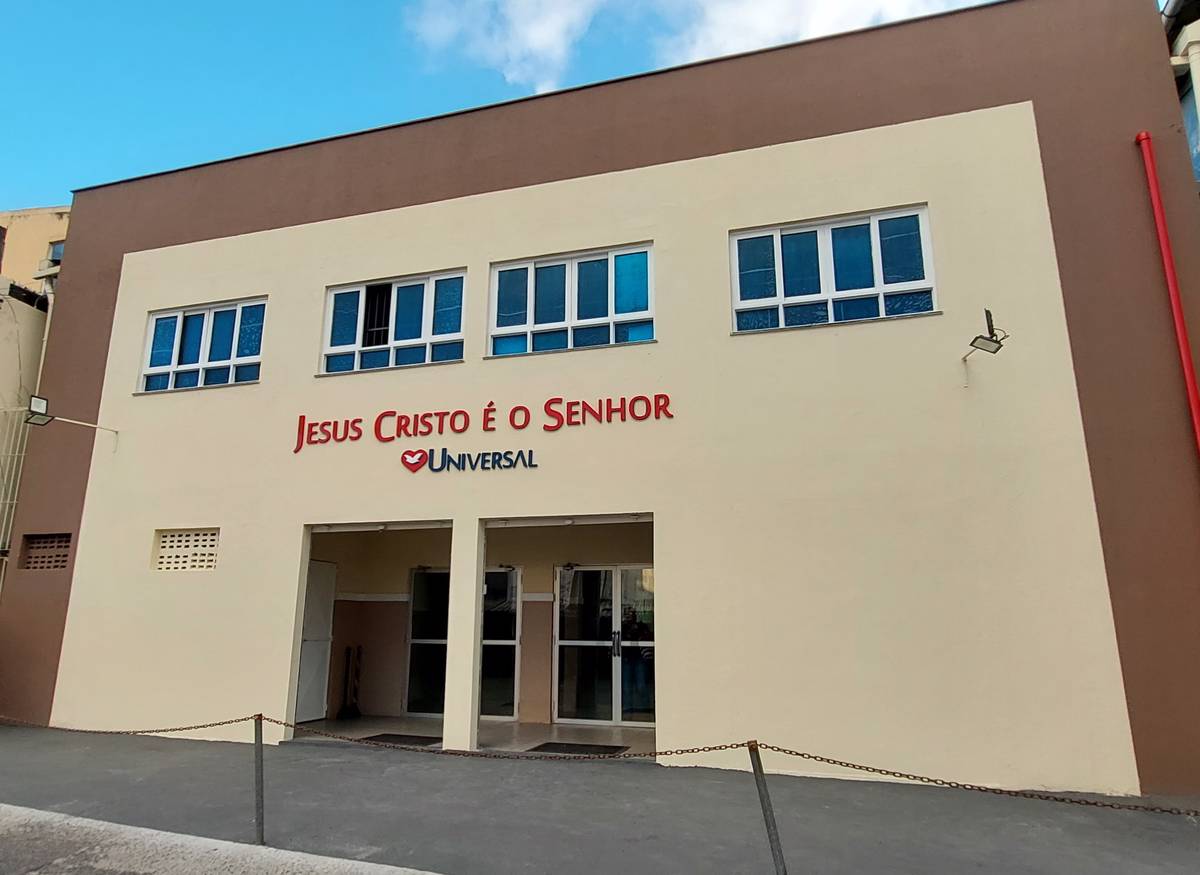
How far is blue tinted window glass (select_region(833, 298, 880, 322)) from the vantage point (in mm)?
8422

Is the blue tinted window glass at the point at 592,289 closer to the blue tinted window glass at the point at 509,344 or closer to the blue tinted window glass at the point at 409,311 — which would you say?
the blue tinted window glass at the point at 509,344

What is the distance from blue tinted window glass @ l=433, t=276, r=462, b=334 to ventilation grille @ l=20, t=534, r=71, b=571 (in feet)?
19.5

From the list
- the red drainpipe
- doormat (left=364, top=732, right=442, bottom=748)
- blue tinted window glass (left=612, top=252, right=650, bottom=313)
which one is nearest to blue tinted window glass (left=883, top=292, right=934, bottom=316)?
the red drainpipe

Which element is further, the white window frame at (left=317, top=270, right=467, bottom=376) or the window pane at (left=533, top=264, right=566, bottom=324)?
the white window frame at (left=317, top=270, right=467, bottom=376)

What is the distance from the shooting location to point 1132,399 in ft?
24.4

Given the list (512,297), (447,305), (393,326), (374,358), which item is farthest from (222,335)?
(512,297)

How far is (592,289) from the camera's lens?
9.48m

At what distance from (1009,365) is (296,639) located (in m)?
8.50

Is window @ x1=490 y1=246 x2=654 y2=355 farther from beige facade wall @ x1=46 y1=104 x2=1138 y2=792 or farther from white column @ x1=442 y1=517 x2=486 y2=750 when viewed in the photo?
white column @ x1=442 y1=517 x2=486 y2=750

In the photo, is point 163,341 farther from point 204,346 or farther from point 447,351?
point 447,351

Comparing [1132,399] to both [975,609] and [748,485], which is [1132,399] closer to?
[975,609]

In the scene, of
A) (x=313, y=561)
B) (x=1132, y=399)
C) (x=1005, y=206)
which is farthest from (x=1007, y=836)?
(x=313, y=561)

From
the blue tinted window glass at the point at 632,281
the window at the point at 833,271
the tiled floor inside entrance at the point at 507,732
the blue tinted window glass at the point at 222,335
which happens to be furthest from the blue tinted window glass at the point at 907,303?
the blue tinted window glass at the point at 222,335

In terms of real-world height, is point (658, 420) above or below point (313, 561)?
above
